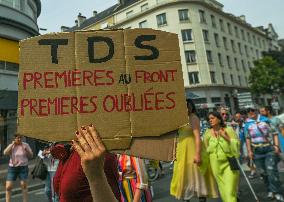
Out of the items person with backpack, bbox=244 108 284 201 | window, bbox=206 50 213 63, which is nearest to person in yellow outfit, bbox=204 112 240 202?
person with backpack, bbox=244 108 284 201

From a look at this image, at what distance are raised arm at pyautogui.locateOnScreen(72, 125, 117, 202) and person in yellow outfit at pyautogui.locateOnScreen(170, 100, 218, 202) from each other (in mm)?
4072

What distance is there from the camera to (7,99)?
17.9 m

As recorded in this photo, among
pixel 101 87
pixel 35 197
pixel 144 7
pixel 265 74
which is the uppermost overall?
pixel 144 7

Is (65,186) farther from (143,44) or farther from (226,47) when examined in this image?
(226,47)

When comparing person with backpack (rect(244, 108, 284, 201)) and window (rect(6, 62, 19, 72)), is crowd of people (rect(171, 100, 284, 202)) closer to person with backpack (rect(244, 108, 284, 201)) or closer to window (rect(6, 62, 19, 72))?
person with backpack (rect(244, 108, 284, 201))

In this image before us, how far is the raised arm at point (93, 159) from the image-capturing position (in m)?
1.67

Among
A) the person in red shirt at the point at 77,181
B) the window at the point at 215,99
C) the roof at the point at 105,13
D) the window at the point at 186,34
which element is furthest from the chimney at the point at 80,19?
the person in red shirt at the point at 77,181

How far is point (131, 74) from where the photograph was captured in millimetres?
1864

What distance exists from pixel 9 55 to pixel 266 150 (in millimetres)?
13729

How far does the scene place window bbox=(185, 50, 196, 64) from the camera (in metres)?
43.5

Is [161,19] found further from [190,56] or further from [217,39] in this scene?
[217,39]

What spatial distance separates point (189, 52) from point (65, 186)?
1678 inches

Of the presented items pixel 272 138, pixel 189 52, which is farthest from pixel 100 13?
pixel 272 138

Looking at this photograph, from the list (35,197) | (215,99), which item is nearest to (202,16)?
(215,99)
